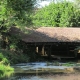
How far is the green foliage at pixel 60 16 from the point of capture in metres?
59.7

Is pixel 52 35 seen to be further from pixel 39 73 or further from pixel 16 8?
pixel 16 8

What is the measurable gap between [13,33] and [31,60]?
507 cm

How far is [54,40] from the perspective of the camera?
42906 mm

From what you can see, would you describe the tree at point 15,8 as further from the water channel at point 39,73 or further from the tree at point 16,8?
the water channel at point 39,73

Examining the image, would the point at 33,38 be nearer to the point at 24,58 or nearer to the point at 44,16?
the point at 24,58

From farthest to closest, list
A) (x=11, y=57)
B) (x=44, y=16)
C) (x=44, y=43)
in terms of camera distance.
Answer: (x=44, y=16), (x=44, y=43), (x=11, y=57)

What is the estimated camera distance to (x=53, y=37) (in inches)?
1730

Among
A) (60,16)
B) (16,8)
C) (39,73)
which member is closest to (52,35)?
(60,16)

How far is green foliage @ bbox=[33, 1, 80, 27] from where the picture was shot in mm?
59656

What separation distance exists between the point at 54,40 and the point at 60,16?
64.2ft

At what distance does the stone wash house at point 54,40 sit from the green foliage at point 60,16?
11439 millimetres

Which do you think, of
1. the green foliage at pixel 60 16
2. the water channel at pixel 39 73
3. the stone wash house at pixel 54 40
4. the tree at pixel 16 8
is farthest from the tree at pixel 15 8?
the green foliage at pixel 60 16

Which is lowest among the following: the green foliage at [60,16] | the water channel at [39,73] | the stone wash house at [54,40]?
the water channel at [39,73]

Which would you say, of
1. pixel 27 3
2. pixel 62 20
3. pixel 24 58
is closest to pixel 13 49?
pixel 24 58
